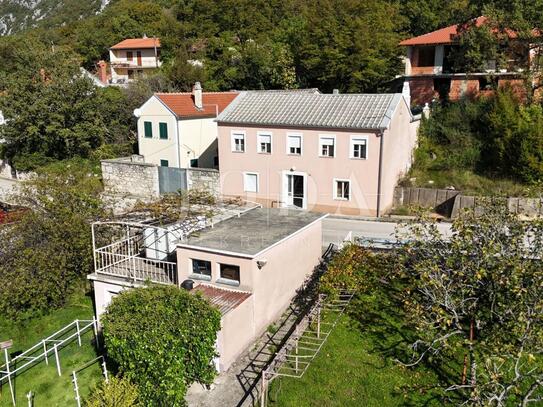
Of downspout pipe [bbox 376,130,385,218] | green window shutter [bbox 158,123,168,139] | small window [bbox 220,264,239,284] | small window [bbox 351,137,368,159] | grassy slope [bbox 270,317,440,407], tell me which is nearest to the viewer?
grassy slope [bbox 270,317,440,407]

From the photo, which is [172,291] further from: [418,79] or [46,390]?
[418,79]

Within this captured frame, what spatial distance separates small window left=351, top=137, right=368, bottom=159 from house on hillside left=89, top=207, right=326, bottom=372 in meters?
7.64

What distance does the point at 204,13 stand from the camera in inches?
2485

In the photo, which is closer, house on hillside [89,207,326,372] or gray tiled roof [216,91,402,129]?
house on hillside [89,207,326,372]

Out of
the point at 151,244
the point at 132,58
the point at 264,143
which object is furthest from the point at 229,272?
the point at 132,58

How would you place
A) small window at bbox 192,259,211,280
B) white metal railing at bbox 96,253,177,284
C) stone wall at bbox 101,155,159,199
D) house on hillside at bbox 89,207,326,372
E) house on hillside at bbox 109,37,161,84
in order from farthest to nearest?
house on hillside at bbox 109,37,161,84, stone wall at bbox 101,155,159,199, white metal railing at bbox 96,253,177,284, small window at bbox 192,259,211,280, house on hillside at bbox 89,207,326,372

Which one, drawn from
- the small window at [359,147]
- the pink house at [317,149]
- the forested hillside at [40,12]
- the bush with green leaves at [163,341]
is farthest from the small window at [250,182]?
the forested hillside at [40,12]

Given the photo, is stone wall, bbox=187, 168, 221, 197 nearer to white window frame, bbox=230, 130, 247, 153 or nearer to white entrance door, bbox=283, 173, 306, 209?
white window frame, bbox=230, 130, 247, 153

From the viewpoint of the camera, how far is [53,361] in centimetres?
1620

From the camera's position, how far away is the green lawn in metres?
14.7

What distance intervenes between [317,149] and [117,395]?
1797 centimetres

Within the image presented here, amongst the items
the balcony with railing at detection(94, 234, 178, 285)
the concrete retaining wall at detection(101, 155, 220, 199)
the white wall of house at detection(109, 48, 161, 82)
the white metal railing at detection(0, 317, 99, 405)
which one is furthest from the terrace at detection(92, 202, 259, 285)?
the white wall of house at detection(109, 48, 161, 82)

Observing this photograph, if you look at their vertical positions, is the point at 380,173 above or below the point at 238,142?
below

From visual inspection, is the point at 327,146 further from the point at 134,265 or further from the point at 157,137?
the point at 134,265
